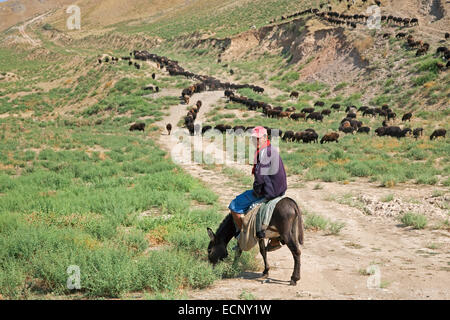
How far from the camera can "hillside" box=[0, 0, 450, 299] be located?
201 inches

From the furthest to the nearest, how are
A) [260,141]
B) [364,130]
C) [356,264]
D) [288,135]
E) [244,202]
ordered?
[364,130] → [288,135] → [356,264] → [244,202] → [260,141]

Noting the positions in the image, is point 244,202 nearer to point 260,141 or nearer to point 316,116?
point 260,141

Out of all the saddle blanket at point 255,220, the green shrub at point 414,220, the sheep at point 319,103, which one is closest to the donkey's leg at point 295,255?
the saddle blanket at point 255,220

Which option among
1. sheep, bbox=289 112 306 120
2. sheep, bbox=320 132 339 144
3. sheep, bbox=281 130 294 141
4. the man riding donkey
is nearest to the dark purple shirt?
the man riding donkey

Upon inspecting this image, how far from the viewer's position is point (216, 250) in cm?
552

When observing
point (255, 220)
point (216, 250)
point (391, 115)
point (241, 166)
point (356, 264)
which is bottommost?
point (356, 264)

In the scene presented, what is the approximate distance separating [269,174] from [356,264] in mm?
2333

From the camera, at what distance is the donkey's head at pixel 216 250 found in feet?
18.1

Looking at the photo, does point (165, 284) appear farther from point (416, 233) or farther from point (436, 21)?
point (436, 21)

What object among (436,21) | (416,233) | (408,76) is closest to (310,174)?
(416,233)

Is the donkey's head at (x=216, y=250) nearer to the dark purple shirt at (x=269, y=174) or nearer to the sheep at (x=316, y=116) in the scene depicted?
the dark purple shirt at (x=269, y=174)

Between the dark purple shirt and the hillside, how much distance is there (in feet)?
4.31

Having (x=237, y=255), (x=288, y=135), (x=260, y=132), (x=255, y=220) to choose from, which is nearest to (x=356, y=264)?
(x=237, y=255)
